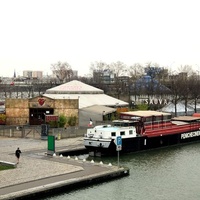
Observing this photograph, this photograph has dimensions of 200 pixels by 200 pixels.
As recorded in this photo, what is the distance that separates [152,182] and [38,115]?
3201cm

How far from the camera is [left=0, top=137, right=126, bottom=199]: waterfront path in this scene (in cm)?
2490

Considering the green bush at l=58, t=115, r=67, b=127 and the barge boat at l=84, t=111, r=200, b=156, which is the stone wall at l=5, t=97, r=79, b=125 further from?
the barge boat at l=84, t=111, r=200, b=156

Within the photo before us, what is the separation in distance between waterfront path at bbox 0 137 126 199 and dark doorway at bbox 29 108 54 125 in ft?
61.1

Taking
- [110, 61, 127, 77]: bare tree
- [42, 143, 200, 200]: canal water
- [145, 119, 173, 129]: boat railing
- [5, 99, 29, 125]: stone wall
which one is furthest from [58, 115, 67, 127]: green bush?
[110, 61, 127, 77]: bare tree

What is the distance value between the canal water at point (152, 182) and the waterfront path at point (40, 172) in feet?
2.99

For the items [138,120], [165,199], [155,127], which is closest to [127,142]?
[138,120]

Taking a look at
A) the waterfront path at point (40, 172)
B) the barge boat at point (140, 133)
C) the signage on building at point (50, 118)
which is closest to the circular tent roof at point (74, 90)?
the signage on building at point (50, 118)

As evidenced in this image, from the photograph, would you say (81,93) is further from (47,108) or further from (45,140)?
(45,140)

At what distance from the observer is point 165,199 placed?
25.7m

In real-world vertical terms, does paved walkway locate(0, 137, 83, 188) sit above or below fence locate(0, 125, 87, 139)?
below

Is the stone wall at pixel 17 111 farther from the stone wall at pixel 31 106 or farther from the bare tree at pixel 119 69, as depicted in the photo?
the bare tree at pixel 119 69

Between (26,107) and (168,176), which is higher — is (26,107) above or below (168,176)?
above

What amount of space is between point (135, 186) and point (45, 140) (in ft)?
62.6

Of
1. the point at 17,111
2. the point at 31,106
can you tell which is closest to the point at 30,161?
the point at 31,106
